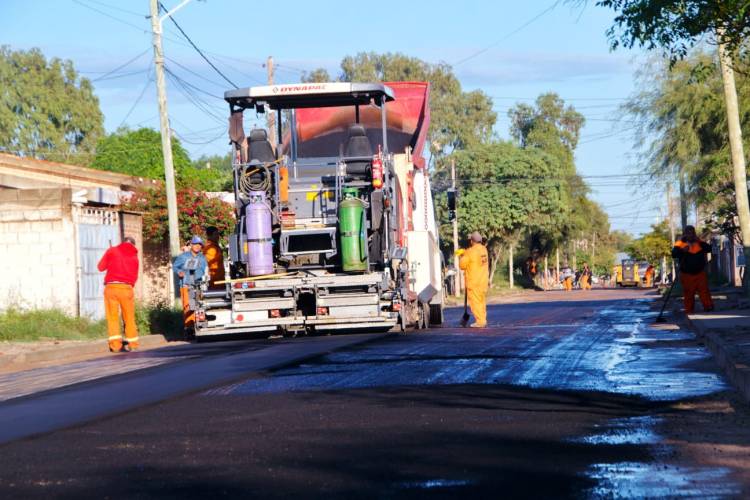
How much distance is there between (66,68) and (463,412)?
219 ft

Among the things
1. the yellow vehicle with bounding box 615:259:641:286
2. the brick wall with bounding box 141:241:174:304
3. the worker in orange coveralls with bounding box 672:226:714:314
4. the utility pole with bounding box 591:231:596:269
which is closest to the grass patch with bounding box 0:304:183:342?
the brick wall with bounding box 141:241:174:304

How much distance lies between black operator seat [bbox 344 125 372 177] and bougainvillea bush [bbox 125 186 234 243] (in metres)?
10.5

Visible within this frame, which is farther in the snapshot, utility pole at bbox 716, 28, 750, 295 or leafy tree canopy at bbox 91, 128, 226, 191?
leafy tree canopy at bbox 91, 128, 226, 191

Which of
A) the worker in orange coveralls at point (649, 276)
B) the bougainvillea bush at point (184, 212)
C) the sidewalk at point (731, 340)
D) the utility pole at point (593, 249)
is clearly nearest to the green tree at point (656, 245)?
the worker in orange coveralls at point (649, 276)

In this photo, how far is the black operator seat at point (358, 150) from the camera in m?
18.7

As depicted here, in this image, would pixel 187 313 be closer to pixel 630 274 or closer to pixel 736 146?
pixel 736 146

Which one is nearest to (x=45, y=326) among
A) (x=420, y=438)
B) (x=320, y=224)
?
(x=320, y=224)

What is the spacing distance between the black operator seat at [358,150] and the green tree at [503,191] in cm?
4783

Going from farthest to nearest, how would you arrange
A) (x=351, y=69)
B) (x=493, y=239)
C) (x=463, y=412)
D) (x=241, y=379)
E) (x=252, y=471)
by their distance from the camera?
(x=493, y=239) → (x=351, y=69) → (x=241, y=379) → (x=463, y=412) → (x=252, y=471)

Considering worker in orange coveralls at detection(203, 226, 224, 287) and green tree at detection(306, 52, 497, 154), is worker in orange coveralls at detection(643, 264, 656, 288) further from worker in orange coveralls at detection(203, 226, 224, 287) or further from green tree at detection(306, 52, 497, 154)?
worker in orange coveralls at detection(203, 226, 224, 287)

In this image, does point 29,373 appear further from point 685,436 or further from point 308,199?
point 685,436

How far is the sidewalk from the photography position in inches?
380

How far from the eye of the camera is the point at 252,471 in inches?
247

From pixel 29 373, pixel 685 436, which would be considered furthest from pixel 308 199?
pixel 685 436
